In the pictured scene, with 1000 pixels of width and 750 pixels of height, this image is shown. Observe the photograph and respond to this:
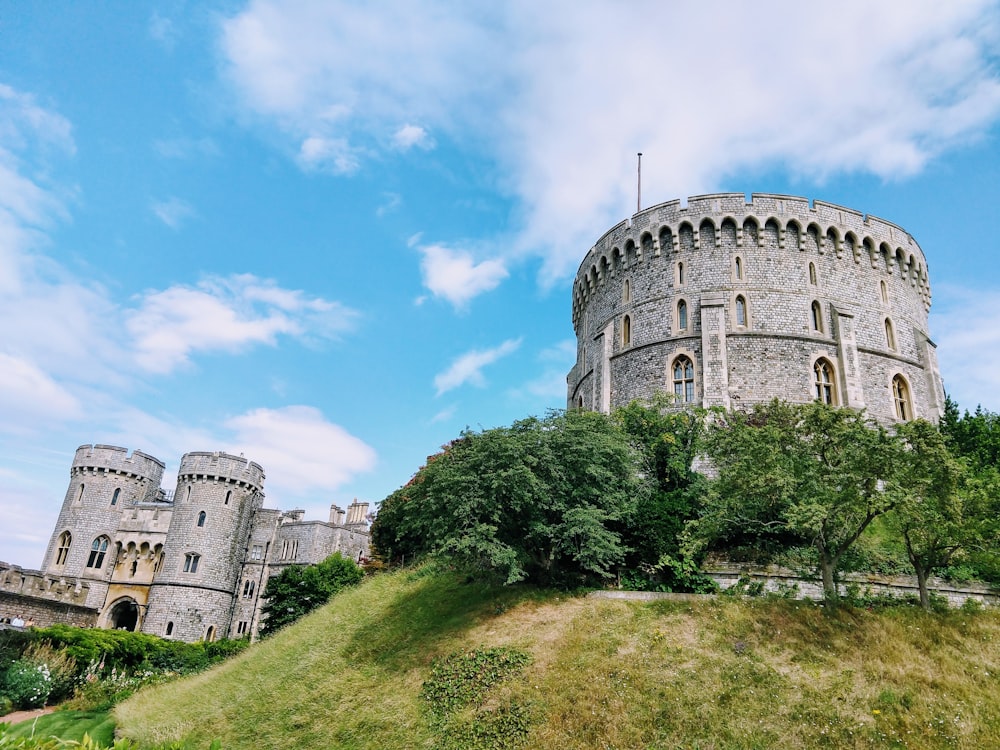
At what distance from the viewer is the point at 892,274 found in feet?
102

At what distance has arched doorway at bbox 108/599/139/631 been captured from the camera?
46.9 metres

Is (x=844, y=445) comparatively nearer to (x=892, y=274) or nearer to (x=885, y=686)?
(x=885, y=686)

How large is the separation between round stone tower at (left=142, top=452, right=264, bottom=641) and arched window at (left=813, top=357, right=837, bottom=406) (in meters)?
39.7

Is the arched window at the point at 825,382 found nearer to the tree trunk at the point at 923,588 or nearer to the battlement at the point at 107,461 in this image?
the tree trunk at the point at 923,588

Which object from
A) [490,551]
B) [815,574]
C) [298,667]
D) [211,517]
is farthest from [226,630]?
[815,574]

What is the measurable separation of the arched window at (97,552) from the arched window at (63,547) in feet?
5.27

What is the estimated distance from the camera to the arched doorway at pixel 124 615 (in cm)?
4691

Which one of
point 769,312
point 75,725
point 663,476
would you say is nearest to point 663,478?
point 663,476

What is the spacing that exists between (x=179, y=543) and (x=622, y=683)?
41350 mm

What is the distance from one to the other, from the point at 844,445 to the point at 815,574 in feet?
14.8

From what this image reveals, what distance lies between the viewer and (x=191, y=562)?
151ft

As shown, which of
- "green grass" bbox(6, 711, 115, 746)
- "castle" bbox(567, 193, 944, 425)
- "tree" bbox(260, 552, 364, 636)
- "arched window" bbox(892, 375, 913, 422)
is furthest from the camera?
"tree" bbox(260, 552, 364, 636)

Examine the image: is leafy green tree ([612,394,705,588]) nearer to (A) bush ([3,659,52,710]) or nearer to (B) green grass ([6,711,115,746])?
(B) green grass ([6,711,115,746])

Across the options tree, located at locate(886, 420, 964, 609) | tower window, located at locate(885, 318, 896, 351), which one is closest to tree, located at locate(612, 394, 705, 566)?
tree, located at locate(886, 420, 964, 609)
